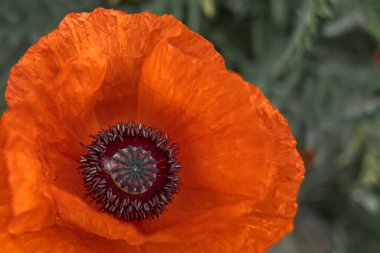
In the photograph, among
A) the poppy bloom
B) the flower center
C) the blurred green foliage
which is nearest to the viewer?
the poppy bloom

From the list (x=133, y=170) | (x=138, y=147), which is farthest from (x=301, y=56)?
(x=133, y=170)

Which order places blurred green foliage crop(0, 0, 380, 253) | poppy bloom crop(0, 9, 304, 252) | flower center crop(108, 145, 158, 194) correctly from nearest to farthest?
poppy bloom crop(0, 9, 304, 252), flower center crop(108, 145, 158, 194), blurred green foliage crop(0, 0, 380, 253)

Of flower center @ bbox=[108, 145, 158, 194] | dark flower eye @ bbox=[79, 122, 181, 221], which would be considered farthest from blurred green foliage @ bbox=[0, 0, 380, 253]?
flower center @ bbox=[108, 145, 158, 194]

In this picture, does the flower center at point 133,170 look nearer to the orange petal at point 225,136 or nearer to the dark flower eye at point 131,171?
the dark flower eye at point 131,171

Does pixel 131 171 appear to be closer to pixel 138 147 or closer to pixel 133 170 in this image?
pixel 133 170

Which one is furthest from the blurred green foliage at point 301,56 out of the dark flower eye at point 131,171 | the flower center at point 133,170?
the flower center at point 133,170

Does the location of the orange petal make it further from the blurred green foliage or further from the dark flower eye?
the blurred green foliage
